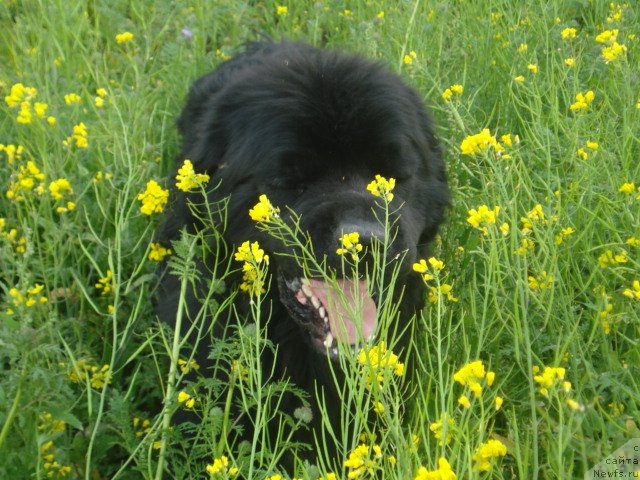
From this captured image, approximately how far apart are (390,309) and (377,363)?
0.55 meters

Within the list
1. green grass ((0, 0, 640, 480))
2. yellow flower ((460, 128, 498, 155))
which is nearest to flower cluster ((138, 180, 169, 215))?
green grass ((0, 0, 640, 480))

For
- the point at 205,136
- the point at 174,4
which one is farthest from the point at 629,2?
the point at 205,136

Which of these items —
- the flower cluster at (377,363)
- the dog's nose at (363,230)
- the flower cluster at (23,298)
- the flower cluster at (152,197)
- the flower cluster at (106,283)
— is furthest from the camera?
the flower cluster at (106,283)

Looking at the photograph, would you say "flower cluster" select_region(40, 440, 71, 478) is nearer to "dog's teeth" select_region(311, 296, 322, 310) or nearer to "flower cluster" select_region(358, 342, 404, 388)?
"dog's teeth" select_region(311, 296, 322, 310)

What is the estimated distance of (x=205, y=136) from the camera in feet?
9.75

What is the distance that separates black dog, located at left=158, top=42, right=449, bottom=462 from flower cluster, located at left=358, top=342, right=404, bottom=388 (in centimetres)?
75

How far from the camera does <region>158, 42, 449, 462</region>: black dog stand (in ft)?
8.49

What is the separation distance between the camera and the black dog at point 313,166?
2588 mm

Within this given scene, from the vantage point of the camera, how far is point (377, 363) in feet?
5.59

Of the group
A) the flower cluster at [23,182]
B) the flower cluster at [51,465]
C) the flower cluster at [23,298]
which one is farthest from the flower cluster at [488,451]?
the flower cluster at [23,182]

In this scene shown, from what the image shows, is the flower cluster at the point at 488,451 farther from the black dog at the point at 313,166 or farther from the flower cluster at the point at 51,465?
the flower cluster at the point at 51,465

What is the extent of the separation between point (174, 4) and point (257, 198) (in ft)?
6.76

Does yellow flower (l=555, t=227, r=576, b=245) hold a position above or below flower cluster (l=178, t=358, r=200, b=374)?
above

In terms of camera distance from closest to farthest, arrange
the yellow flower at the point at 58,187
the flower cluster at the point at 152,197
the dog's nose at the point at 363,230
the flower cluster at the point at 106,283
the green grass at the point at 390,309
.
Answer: the green grass at the point at 390,309 → the dog's nose at the point at 363,230 → the flower cluster at the point at 152,197 → the flower cluster at the point at 106,283 → the yellow flower at the point at 58,187
